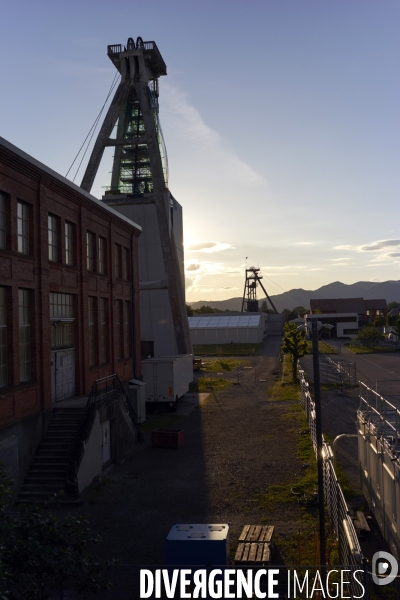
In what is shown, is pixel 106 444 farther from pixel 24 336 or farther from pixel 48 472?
pixel 24 336

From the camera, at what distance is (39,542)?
22.2 feet

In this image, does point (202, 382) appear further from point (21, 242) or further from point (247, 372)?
point (21, 242)

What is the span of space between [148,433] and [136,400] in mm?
2487

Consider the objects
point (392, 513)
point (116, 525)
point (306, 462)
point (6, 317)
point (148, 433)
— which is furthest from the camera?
point (148, 433)

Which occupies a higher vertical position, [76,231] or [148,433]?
[76,231]

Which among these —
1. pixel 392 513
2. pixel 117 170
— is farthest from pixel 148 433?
pixel 117 170

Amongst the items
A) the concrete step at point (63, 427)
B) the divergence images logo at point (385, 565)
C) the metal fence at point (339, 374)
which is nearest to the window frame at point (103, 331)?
the concrete step at point (63, 427)

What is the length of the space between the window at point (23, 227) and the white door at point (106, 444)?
23.9 ft

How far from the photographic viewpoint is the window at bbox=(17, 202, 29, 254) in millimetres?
19000

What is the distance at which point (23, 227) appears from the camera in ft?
63.5

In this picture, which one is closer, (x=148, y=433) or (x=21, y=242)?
(x=21, y=242)

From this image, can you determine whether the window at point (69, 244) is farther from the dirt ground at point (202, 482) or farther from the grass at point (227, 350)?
the grass at point (227, 350)

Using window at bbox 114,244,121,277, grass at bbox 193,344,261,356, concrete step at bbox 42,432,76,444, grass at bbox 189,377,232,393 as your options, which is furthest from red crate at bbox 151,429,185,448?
grass at bbox 193,344,261,356

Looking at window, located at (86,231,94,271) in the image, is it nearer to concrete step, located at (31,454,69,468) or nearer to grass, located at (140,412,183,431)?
grass, located at (140,412,183,431)
